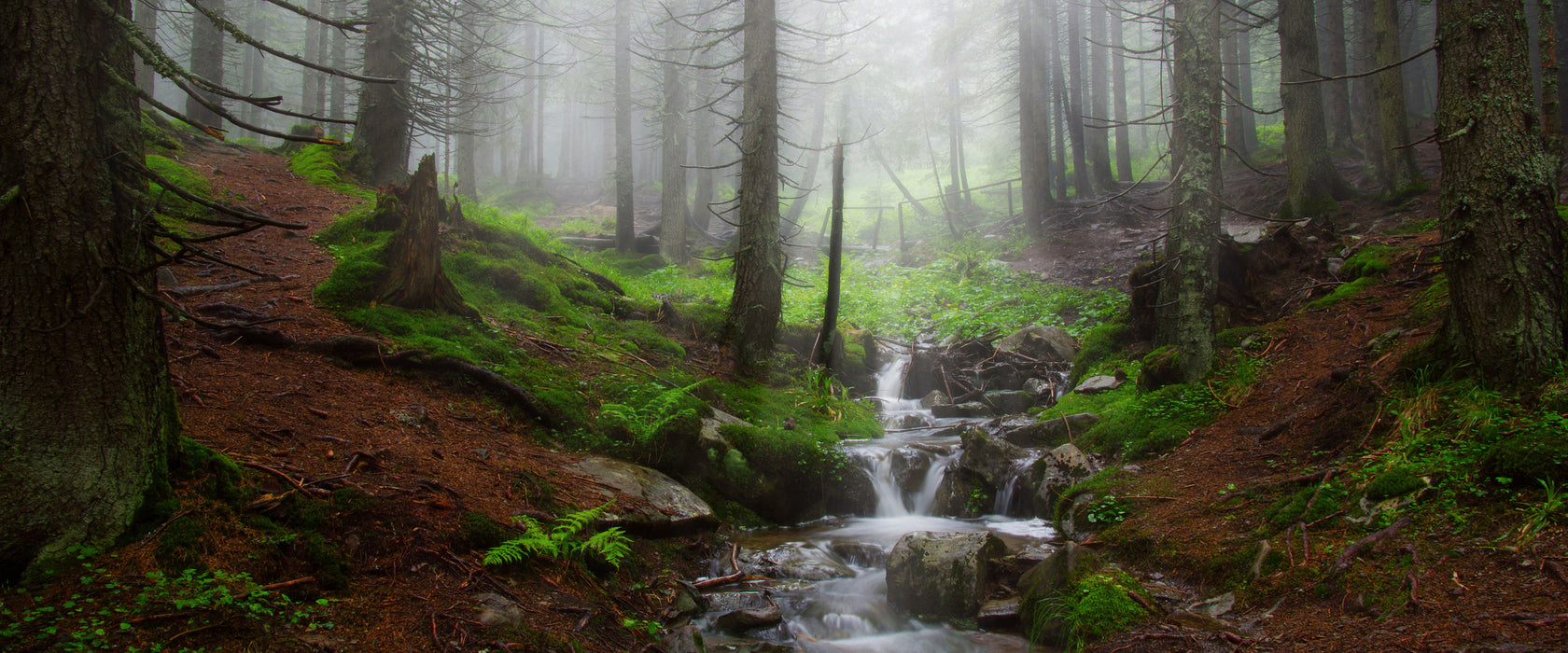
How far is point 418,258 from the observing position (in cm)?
731

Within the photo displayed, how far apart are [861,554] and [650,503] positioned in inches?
86.5

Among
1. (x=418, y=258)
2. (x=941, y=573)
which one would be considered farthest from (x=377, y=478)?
(x=941, y=573)

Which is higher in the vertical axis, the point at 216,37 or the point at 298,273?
the point at 216,37

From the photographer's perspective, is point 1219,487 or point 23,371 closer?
point 23,371

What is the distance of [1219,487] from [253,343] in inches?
309

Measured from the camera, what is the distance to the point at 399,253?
7.26 m

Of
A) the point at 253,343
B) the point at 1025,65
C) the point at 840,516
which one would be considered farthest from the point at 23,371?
the point at 1025,65

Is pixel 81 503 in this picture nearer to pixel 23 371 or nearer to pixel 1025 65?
pixel 23 371

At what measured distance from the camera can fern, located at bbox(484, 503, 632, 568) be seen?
4.14 meters

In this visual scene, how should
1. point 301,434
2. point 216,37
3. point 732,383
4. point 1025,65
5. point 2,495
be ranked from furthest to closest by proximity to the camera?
point 1025,65
point 216,37
point 732,383
point 301,434
point 2,495

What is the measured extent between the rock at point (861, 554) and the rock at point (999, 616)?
142 cm

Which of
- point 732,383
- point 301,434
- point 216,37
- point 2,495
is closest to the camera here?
point 2,495

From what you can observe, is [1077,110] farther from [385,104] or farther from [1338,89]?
[385,104]

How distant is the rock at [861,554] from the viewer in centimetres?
668
